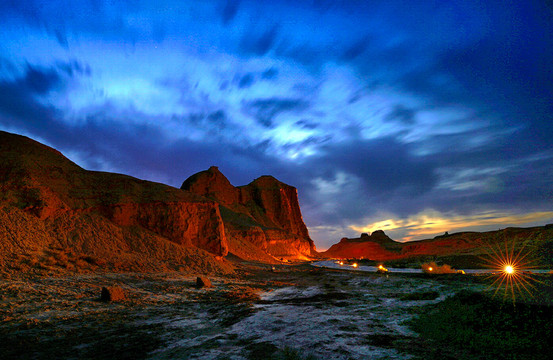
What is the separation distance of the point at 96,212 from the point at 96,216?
24.1 inches

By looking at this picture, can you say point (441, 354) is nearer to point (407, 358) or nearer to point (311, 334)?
point (407, 358)

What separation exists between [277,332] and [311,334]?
89cm

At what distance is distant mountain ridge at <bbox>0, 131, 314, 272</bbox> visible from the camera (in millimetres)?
14406

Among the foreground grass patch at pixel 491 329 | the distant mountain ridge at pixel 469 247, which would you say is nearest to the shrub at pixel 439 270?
the distant mountain ridge at pixel 469 247

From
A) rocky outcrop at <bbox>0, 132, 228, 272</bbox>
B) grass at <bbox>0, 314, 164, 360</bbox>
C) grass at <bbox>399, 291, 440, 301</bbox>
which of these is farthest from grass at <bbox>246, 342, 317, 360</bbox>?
rocky outcrop at <bbox>0, 132, 228, 272</bbox>

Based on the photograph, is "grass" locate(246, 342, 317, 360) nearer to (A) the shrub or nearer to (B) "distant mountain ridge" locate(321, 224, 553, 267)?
(B) "distant mountain ridge" locate(321, 224, 553, 267)

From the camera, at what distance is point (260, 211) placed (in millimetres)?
94000

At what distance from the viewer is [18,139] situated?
18578 millimetres

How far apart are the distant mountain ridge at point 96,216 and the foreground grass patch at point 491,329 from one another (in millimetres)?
16251

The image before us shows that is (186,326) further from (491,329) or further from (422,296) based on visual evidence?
(422,296)

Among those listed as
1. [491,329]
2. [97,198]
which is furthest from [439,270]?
[97,198]

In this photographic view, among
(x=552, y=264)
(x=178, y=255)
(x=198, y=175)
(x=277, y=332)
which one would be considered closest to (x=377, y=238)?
(x=198, y=175)

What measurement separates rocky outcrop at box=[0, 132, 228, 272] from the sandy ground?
496cm

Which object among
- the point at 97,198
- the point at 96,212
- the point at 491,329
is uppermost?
the point at 97,198
